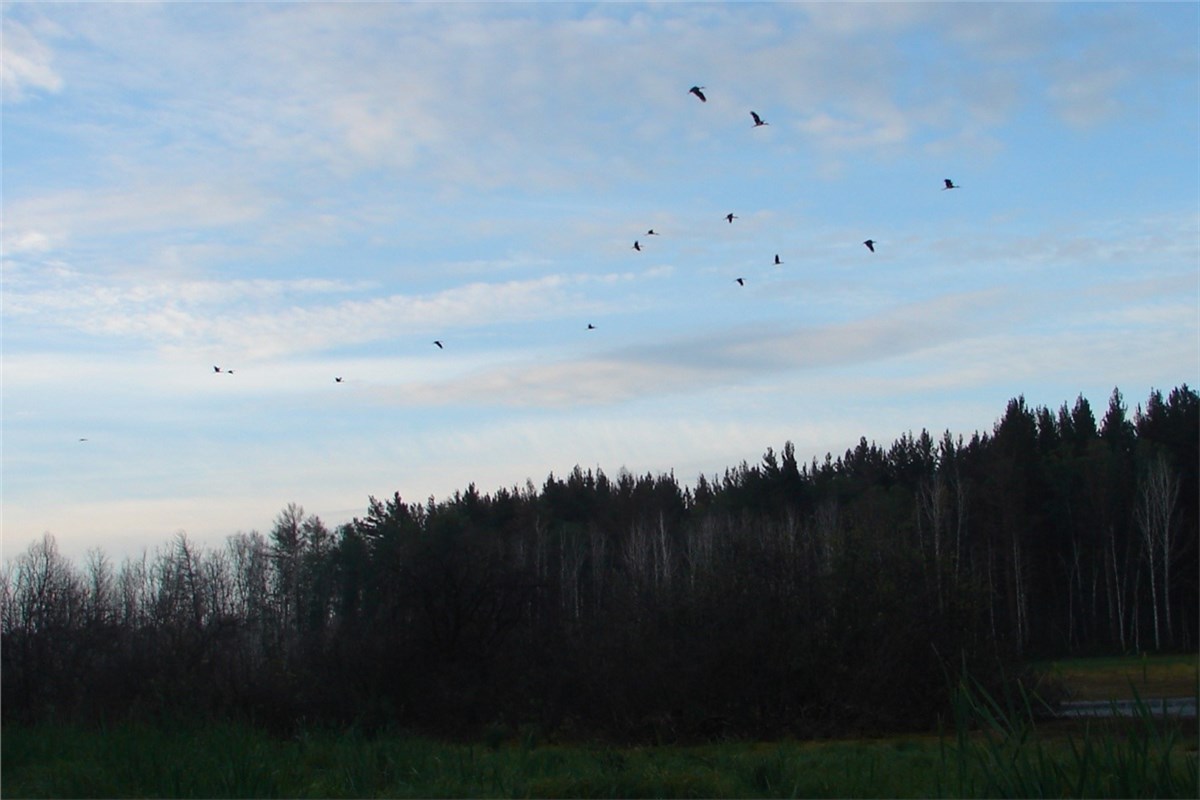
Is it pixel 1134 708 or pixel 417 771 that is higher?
pixel 1134 708

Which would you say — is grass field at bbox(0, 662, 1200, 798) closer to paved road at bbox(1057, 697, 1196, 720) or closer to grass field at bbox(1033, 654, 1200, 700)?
paved road at bbox(1057, 697, 1196, 720)

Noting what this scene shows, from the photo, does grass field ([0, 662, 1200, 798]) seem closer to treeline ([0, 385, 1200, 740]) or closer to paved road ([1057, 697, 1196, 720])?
paved road ([1057, 697, 1196, 720])

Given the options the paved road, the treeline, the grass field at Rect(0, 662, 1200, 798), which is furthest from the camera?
the treeline

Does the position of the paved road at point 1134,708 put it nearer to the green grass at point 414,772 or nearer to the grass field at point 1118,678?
the green grass at point 414,772

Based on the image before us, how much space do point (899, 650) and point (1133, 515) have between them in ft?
136

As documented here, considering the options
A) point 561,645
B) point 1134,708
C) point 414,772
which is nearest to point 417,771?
point 414,772

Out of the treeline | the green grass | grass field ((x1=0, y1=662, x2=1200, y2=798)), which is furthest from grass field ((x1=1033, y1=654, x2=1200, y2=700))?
the green grass

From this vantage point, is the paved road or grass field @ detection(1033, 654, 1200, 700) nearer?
the paved road

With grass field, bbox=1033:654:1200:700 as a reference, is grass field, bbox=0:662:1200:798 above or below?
above

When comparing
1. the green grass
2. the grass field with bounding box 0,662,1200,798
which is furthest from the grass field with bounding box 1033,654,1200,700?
the green grass

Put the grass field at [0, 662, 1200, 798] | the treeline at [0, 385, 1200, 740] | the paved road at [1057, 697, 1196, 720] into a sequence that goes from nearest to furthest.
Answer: the paved road at [1057, 697, 1196, 720] → the grass field at [0, 662, 1200, 798] → the treeline at [0, 385, 1200, 740]

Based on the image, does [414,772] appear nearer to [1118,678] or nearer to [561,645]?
[561,645]

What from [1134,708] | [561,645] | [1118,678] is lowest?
[1118,678]

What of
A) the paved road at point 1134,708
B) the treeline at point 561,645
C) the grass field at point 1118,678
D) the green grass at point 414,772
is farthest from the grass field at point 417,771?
the grass field at point 1118,678
